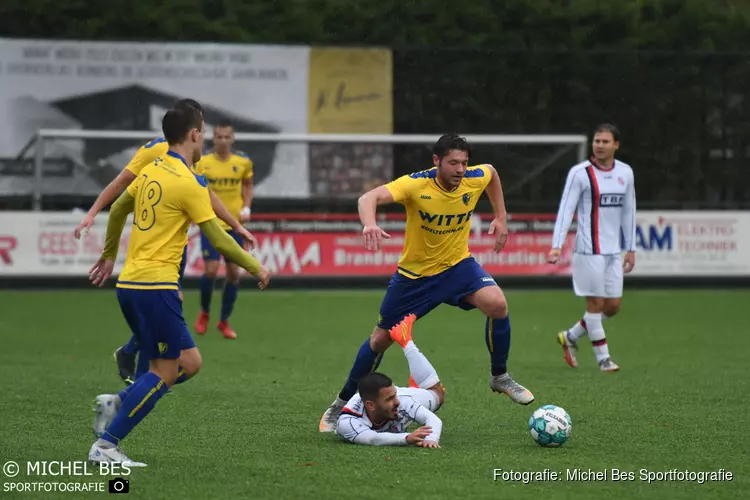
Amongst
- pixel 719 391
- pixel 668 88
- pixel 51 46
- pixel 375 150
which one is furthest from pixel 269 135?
pixel 719 391

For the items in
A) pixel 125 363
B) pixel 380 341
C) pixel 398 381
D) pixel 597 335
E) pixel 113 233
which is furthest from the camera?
pixel 597 335

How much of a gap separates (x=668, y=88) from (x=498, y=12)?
3.31 meters

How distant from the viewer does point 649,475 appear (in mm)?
6652

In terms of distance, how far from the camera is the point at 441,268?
8531 mm

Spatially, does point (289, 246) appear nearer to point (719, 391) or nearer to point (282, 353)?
point (282, 353)

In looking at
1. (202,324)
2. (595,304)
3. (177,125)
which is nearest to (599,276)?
(595,304)

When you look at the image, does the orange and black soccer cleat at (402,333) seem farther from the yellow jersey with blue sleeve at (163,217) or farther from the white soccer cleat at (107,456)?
the white soccer cleat at (107,456)

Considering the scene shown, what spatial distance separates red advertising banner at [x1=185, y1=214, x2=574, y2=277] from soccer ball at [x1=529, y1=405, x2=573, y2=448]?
1300cm

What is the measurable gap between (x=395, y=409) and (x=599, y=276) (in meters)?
4.60

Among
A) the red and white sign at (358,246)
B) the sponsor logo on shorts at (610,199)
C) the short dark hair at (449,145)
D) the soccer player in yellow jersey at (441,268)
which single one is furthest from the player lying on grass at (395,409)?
the red and white sign at (358,246)

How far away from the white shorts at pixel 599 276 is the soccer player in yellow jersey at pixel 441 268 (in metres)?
3.13

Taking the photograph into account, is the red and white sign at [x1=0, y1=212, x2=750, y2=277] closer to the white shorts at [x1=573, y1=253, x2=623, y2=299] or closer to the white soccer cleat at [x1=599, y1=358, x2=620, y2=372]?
the white shorts at [x1=573, y1=253, x2=623, y2=299]

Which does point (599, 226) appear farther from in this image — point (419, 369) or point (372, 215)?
point (372, 215)

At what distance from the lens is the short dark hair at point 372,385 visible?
7.35m
